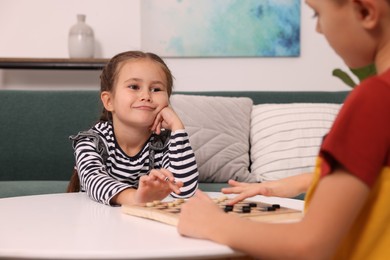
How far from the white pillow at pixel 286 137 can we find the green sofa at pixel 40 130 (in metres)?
0.84

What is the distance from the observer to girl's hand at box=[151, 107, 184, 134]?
1.80 m

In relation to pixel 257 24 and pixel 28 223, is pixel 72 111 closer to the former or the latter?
pixel 257 24

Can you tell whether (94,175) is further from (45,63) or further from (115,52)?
(115,52)

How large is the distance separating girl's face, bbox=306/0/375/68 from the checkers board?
0.35 m

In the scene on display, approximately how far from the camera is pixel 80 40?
356 centimetres

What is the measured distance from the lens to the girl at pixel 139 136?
1776 mm

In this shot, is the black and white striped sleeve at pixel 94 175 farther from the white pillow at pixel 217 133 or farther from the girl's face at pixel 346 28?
the white pillow at pixel 217 133

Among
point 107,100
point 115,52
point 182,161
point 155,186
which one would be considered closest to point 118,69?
point 107,100

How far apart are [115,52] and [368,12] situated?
307cm

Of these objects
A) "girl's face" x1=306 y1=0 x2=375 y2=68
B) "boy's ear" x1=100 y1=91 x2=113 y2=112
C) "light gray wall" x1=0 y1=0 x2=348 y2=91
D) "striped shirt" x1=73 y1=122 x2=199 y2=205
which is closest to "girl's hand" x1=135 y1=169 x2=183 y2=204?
"striped shirt" x1=73 y1=122 x2=199 y2=205

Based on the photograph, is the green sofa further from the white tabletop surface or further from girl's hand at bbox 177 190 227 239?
girl's hand at bbox 177 190 227 239

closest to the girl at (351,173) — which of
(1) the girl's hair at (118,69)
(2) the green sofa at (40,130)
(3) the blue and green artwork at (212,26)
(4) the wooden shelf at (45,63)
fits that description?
(1) the girl's hair at (118,69)

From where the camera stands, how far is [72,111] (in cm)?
321

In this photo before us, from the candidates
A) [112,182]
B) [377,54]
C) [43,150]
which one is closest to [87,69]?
[43,150]
